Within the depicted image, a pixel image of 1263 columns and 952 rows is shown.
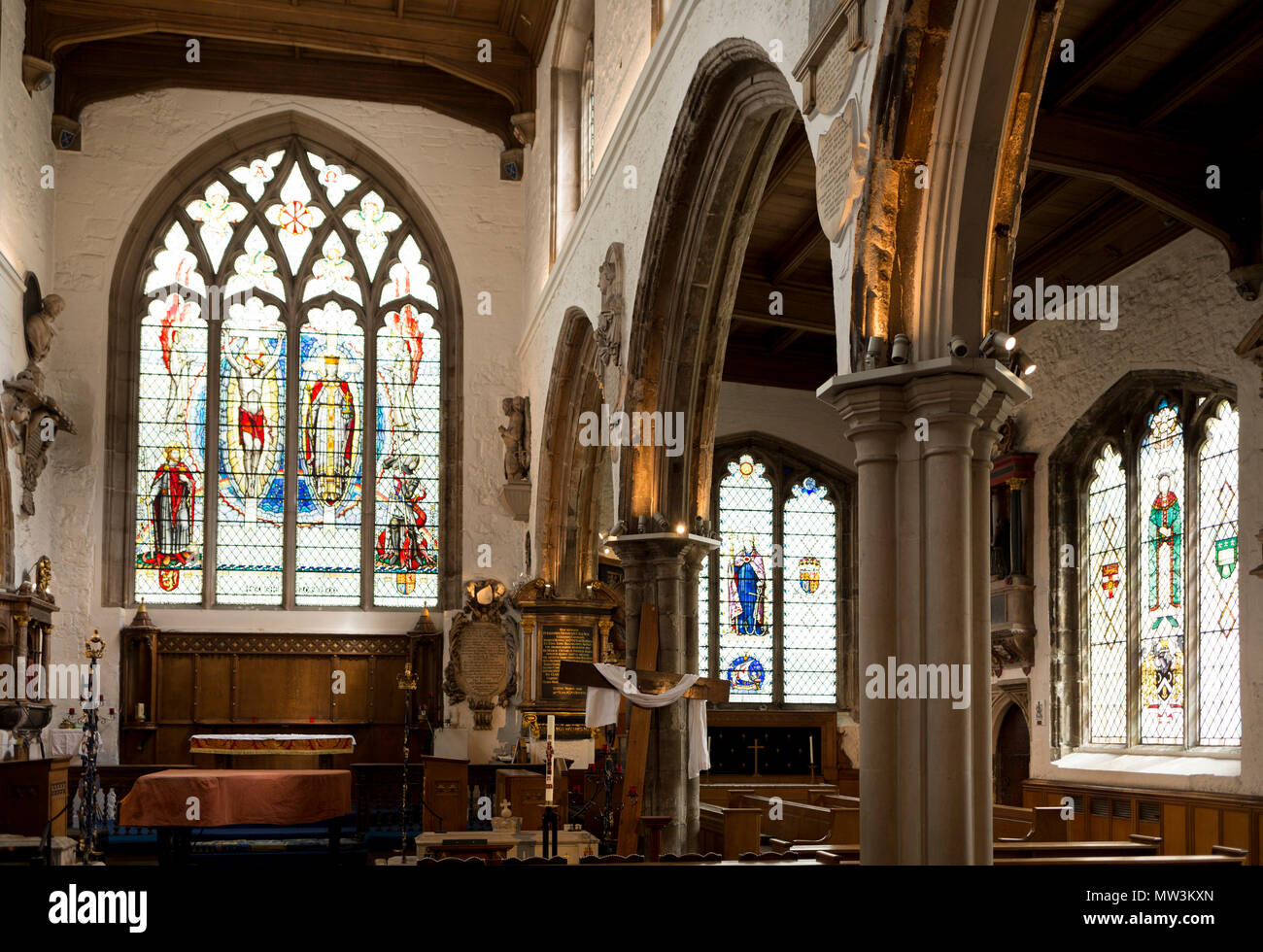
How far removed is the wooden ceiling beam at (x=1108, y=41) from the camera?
8664 mm

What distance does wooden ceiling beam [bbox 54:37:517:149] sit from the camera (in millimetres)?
15945

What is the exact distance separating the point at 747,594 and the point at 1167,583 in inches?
224

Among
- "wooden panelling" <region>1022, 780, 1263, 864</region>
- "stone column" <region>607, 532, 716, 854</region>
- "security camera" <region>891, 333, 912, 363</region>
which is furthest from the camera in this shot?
"wooden panelling" <region>1022, 780, 1263, 864</region>

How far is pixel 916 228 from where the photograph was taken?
5578 mm

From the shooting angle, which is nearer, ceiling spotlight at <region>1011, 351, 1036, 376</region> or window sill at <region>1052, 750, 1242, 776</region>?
ceiling spotlight at <region>1011, 351, 1036, 376</region>

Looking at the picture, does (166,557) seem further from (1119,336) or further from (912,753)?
(912,753)

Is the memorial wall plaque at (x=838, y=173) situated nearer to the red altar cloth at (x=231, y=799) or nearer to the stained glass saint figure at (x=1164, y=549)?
the red altar cloth at (x=231, y=799)

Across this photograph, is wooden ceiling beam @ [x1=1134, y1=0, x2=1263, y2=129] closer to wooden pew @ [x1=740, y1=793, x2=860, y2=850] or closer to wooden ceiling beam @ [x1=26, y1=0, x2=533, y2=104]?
wooden pew @ [x1=740, y1=793, x2=860, y2=850]

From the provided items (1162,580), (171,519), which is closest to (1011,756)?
(1162,580)

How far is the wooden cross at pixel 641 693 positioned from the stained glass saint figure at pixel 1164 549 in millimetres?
5215

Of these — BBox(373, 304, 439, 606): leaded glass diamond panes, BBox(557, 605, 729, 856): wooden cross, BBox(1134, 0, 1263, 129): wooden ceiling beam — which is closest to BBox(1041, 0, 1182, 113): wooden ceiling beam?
BBox(1134, 0, 1263, 129): wooden ceiling beam

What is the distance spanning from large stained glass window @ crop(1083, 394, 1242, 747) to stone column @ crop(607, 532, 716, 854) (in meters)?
4.20

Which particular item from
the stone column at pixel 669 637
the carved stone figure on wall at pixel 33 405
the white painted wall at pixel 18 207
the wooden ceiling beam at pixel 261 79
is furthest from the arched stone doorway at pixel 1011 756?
the carved stone figure on wall at pixel 33 405
